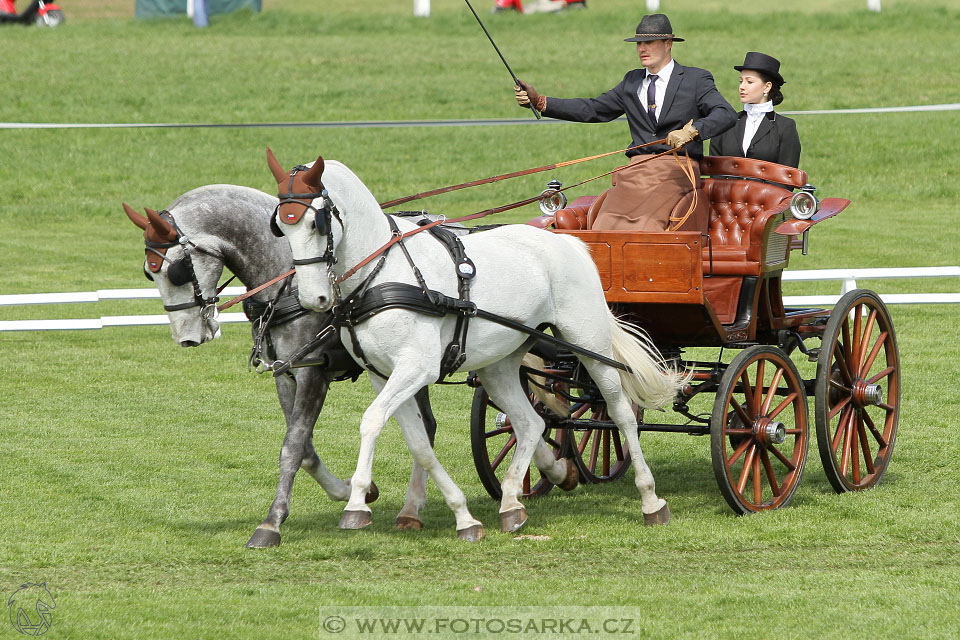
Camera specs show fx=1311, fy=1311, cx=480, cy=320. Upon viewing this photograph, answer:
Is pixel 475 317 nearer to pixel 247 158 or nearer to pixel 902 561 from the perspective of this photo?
pixel 902 561

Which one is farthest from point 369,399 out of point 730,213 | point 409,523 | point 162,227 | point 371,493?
point 162,227

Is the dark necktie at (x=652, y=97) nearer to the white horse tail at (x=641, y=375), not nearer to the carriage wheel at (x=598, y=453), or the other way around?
the white horse tail at (x=641, y=375)

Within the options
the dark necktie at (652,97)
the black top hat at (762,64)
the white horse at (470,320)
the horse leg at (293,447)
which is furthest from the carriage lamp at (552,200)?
the horse leg at (293,447)

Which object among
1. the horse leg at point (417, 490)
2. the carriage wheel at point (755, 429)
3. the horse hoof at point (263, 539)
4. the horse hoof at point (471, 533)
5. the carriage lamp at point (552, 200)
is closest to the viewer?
the horse hoof at point (263, 539)

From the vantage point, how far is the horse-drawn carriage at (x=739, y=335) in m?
6.08

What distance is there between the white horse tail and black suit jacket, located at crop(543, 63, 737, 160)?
3.34 ft

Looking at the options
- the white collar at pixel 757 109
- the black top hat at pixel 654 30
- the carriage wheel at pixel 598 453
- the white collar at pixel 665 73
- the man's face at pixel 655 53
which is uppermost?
the black top hat at pixel 654 30

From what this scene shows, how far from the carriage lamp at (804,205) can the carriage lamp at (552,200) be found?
1.21 m

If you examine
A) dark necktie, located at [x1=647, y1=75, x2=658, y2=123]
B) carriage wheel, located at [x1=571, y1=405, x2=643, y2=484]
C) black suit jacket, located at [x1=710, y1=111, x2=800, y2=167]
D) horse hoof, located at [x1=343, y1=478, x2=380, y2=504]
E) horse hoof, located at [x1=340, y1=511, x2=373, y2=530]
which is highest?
dark necktie, located at [x1=647, y1=75, x2=658, y2=123]

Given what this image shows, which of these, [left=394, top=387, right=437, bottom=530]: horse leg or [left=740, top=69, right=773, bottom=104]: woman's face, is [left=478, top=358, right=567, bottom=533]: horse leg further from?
[left=740, top=69, right=773, bottom=104]: woman's face

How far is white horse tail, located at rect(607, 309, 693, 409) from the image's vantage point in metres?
6.15

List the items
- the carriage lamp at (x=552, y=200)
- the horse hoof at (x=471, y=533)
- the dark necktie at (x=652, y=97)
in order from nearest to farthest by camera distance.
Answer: the horse hoof at (x=471, y=533) < the dark necktie at (x=652, y=97) < the carriage lamp at (x=552, y=200)

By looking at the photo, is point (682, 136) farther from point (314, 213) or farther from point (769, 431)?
point (314, 213)

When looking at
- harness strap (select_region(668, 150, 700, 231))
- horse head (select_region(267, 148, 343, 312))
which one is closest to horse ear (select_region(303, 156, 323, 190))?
horse head (select_region(267, 148, 343, 312))
